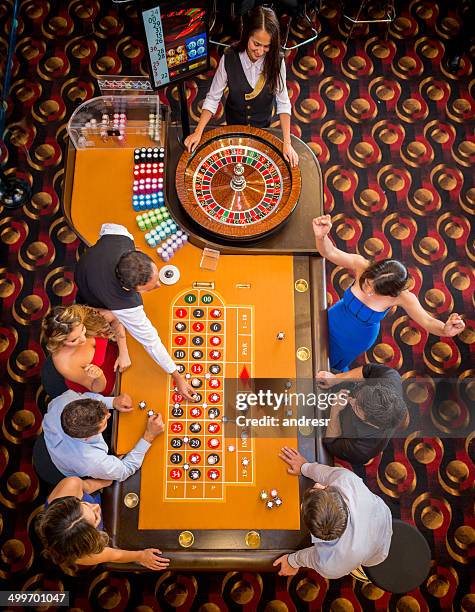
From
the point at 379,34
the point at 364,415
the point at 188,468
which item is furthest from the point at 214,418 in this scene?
the point at 379,34

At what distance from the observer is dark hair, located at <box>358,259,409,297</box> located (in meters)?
2.99

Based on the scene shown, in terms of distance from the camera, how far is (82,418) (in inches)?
104

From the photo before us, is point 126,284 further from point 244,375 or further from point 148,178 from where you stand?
point 148,178

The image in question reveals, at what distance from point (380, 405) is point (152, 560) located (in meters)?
1.37

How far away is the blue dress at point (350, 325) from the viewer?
3.17m

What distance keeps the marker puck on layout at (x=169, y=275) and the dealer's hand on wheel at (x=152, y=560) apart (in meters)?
1.49

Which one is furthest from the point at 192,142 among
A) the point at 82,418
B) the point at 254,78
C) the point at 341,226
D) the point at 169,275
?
the point at 82,418

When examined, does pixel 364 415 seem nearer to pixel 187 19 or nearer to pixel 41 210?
pixel 187 19

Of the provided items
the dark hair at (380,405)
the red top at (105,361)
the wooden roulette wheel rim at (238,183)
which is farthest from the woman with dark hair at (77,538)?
the wooden roulette wheel rim at (238,183)

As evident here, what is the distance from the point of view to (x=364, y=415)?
9.22 feet

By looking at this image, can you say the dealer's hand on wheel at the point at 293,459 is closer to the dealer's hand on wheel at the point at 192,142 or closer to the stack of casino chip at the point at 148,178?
the stack of casino chip at the point at 148,178

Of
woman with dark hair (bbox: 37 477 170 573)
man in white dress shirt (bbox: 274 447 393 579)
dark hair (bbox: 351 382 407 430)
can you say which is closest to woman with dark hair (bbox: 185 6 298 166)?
dark hair (bbox: 351 382 407 430)

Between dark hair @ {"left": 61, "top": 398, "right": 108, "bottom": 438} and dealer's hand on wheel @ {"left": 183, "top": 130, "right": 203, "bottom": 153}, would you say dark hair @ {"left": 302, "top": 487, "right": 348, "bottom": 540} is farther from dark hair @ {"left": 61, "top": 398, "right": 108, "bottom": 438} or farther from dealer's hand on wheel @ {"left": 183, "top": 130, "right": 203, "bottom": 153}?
dealer's hand on wheel @ {"left": 183, "top": 130, "right": 203, "bottom": 153}

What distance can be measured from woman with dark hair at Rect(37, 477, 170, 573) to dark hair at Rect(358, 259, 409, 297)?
1.83m
